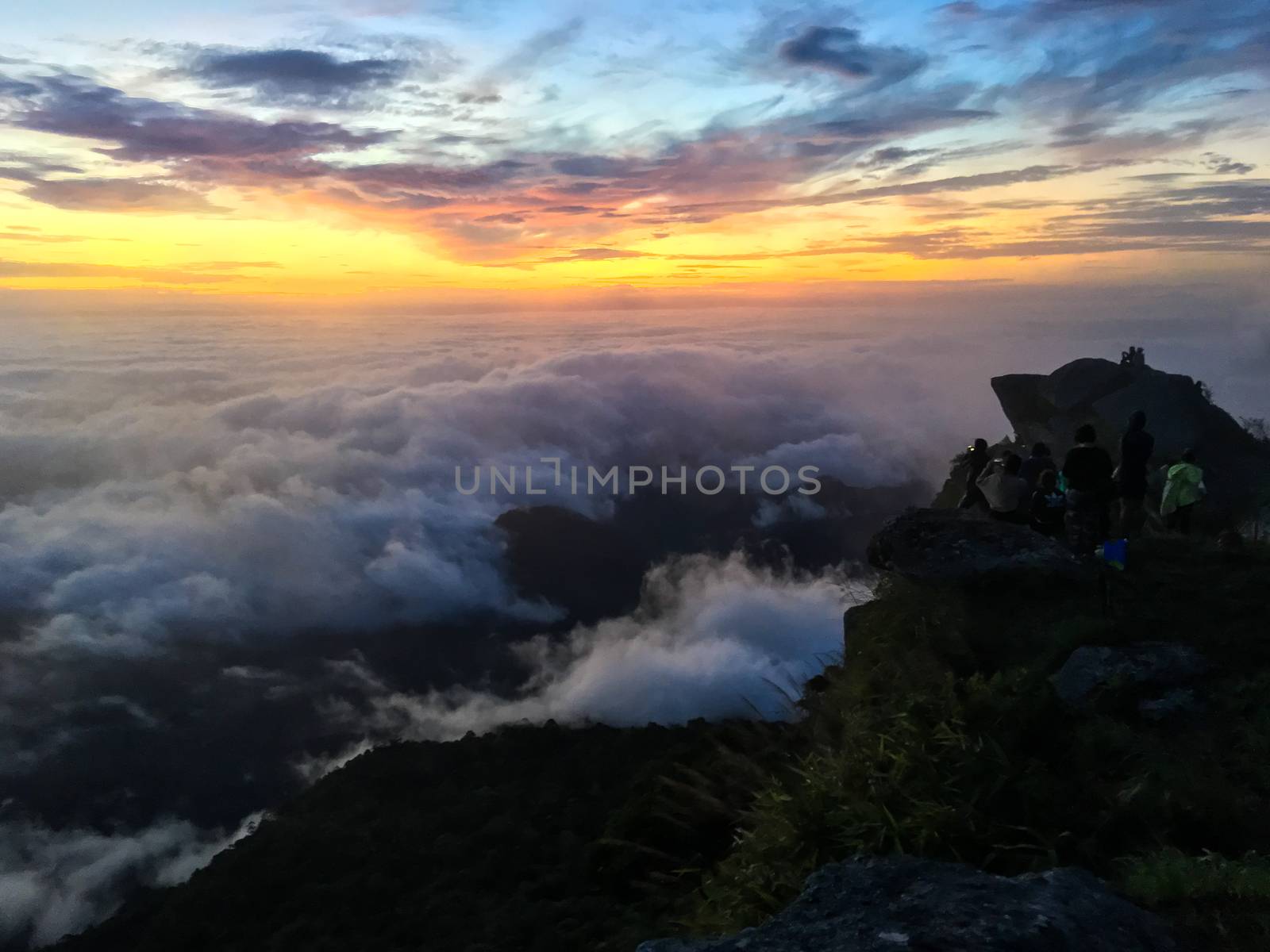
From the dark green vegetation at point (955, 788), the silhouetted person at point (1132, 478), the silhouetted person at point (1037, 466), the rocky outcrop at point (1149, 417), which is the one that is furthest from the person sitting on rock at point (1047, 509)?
the rocky outcrop at point (1149, 417)

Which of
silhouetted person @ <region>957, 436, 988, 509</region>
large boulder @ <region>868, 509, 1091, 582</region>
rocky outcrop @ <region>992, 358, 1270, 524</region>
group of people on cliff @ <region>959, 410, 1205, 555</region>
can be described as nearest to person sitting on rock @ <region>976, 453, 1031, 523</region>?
group of people on cliff @ <region>959, 410, 1205, 555</region>

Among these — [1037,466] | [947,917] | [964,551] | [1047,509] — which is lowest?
[947,917]

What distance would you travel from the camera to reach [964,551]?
34.3ft

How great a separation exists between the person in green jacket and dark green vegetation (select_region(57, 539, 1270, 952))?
209 cm

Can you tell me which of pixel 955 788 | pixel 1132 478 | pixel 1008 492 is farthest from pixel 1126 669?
pixel 1132 478

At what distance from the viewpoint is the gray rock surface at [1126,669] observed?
745 centimetres

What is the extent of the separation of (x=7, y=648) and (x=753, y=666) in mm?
141038

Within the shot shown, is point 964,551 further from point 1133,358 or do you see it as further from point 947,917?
point 1133,358

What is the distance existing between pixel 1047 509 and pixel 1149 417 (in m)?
17.8

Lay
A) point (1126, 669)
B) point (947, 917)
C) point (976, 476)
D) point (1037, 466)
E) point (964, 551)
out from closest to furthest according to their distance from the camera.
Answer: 1. point (947, 917)
2. point (1126, 669)
3. point (964, 551)
4. point (1037, 466)
5. point (976, 476)

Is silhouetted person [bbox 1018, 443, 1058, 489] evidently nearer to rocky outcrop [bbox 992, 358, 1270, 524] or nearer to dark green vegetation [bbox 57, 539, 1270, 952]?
dark green vegetation [bbox 57, 539, 1270, 952]

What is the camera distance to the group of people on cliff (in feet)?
37.3

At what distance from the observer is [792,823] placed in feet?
18.2

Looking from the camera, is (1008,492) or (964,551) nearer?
(964,551)
